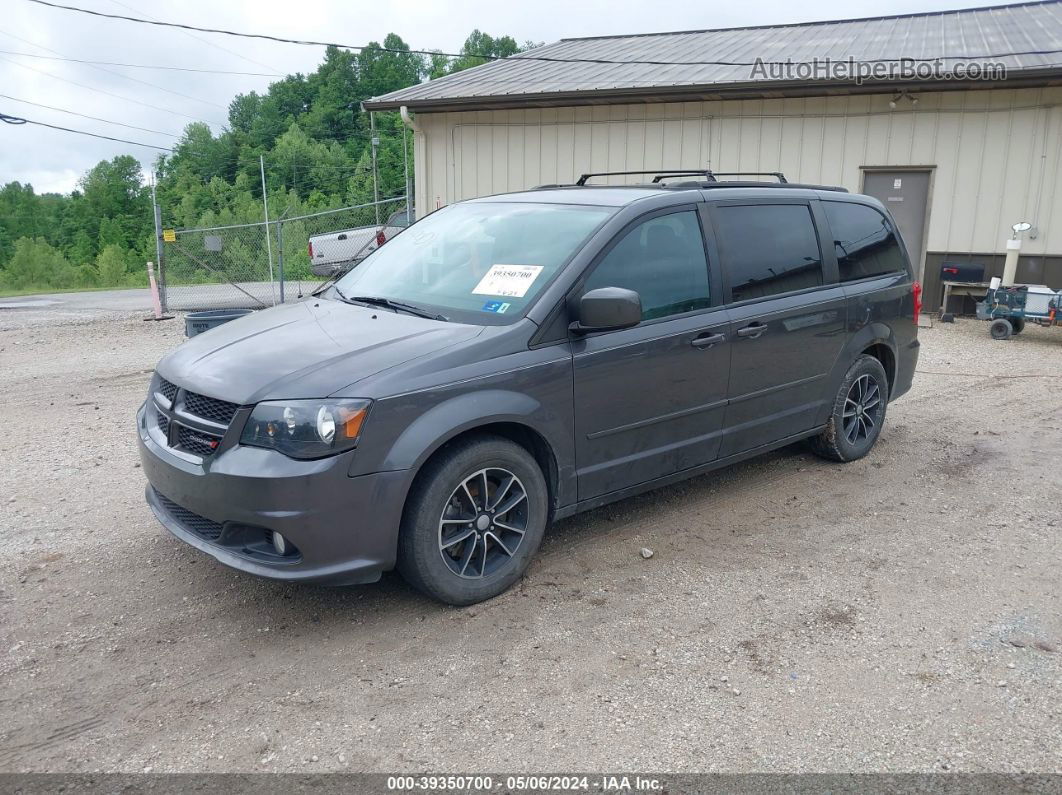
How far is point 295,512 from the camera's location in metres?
3.24

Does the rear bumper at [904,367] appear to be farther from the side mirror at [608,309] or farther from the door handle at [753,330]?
the side mirror at [608,309]

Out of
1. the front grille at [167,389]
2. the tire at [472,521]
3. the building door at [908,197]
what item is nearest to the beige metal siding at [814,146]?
the building door at [908,197]

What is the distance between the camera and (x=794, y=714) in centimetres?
300

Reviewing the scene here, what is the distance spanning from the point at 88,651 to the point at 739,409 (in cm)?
339

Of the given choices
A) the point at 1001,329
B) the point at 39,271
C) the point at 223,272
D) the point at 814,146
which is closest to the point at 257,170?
Answer: the point at 39,271

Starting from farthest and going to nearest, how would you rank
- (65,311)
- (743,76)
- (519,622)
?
1. (65,311)
2. (743,76)
3. (519,622)

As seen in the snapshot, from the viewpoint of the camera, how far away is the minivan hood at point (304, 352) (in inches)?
134

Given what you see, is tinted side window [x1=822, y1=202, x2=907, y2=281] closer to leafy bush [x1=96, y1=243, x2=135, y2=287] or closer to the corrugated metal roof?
the corrugated metal roof

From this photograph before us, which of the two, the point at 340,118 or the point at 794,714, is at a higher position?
the point at 340,118

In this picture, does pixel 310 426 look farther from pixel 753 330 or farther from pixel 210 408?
pixel 753 330

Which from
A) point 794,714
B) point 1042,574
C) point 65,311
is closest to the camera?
point 794,714

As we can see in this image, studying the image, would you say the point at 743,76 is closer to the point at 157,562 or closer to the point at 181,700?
the point at 157,562

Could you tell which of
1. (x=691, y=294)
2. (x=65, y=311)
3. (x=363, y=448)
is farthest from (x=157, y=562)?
(x=65, y=311)

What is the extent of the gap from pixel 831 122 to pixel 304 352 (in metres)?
11.9
